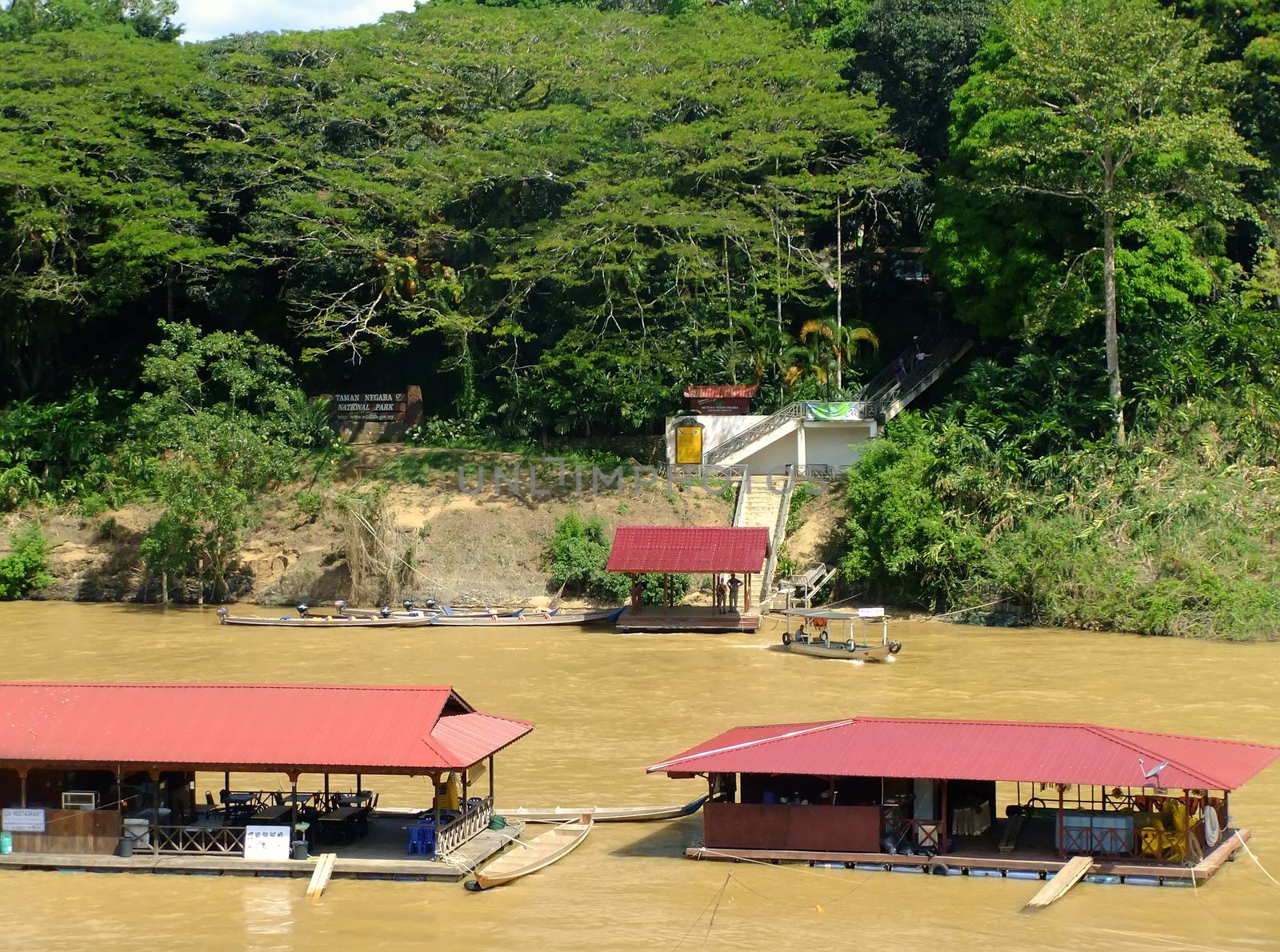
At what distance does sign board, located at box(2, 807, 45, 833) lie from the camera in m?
21.9

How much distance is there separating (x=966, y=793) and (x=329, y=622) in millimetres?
26413

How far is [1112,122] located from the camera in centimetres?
4584

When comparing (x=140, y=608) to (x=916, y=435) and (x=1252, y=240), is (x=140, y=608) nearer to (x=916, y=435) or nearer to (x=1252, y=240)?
(x=916, y=435)

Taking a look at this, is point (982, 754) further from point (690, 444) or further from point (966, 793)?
point (690, 444)

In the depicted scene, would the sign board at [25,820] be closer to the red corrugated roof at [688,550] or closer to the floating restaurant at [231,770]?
the floating restaurant at [231,770]

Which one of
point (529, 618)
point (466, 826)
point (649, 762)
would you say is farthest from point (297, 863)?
point (529, 618)

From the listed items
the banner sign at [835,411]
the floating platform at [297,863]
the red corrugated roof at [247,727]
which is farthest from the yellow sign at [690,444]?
the floating platform at [297,863]

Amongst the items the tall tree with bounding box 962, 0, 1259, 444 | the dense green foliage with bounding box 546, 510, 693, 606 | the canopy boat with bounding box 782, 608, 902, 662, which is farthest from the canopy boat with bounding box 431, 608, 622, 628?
the tall tree with bounding box 962, 0, 1259, 444

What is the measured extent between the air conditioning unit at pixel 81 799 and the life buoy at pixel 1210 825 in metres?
15.1

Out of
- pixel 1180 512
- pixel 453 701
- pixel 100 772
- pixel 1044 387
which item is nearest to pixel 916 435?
pixel 1044 387

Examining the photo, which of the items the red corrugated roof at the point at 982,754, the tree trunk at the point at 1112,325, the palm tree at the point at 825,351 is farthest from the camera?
the palm tree at the point at 825,351

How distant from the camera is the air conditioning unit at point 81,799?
21.9 meters

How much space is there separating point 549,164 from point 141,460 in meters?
16.8

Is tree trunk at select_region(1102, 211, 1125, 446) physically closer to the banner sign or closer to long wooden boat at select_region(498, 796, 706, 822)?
the banner sign
